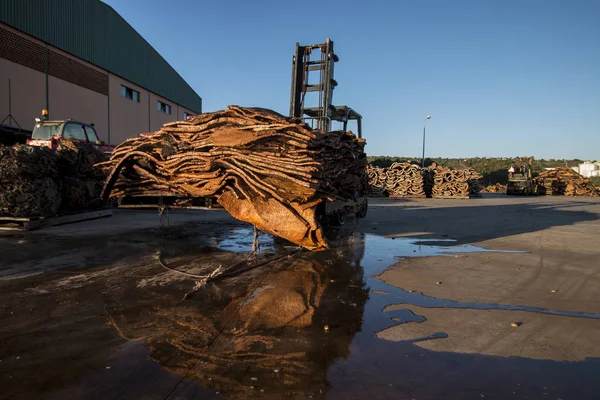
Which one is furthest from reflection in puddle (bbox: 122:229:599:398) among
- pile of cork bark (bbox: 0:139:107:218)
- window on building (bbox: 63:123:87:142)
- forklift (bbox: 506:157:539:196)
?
forklift (bbox: 506:157:539:196)

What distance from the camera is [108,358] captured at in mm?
2695

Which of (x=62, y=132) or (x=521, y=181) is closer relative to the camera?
(x=62, y=132)

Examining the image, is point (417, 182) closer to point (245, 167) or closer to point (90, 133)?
point (90, 133)

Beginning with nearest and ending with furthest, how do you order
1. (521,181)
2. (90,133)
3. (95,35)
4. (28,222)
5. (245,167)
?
A: (245,167)
(28,222)
(90,133)
(95,35)
(521,181)

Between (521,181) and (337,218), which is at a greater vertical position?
(521,181)

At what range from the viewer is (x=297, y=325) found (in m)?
3.37

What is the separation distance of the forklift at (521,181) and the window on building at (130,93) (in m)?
34.3

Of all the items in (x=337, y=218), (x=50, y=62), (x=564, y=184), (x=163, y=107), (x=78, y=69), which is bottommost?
(x=337, y=218)

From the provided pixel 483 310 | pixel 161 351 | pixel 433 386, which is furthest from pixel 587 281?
pixel 161 351

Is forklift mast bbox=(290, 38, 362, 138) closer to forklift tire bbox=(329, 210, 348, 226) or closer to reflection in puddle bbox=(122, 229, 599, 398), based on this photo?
forklift tire bbox=(329, 210, 348, 226)

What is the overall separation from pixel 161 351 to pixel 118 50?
2591 cm

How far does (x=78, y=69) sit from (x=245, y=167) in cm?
2013

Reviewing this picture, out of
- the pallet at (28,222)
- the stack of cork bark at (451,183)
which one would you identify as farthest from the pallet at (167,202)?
the stack of cork bark at (451,183)

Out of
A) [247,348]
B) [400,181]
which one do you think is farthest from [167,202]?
[400,181]
